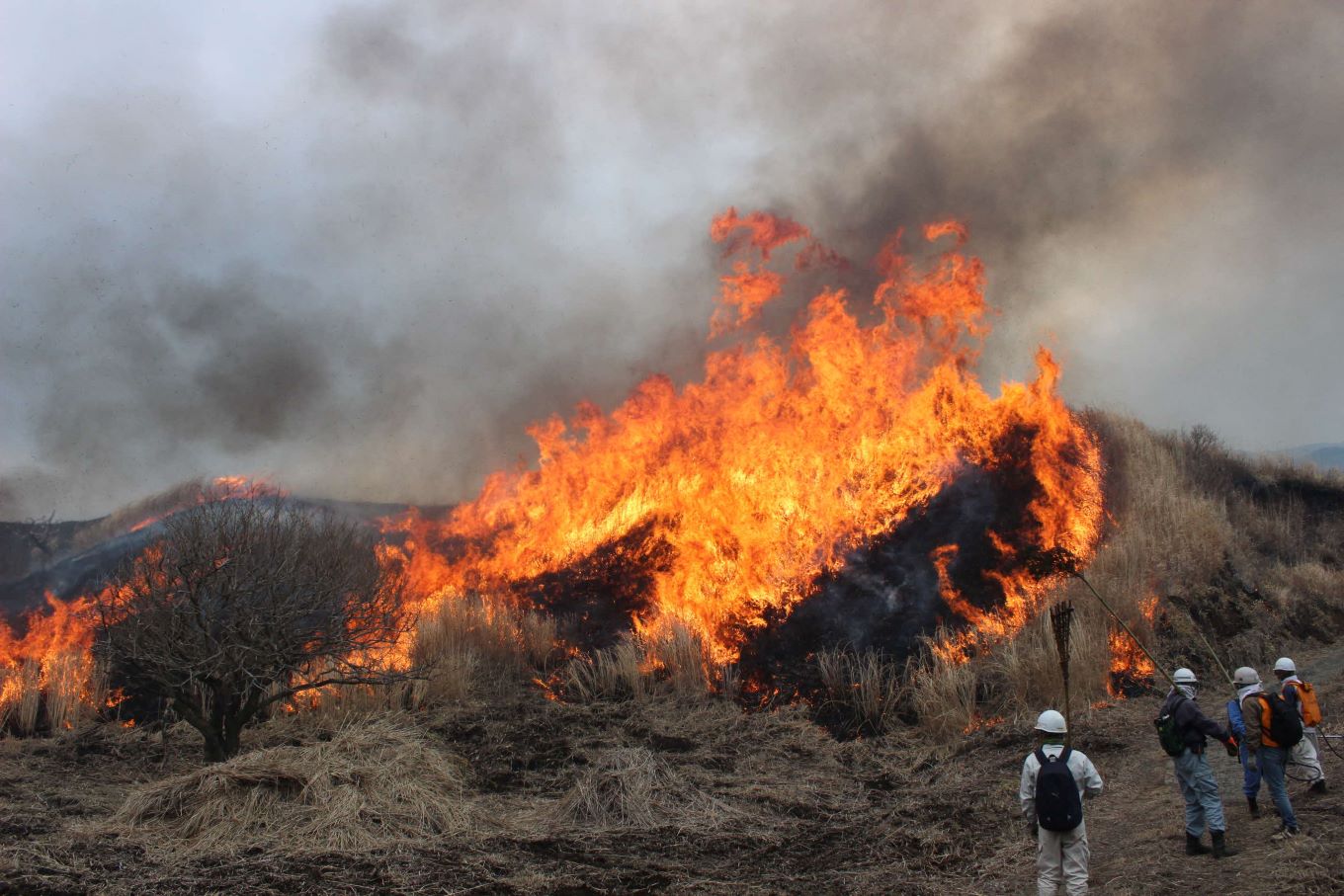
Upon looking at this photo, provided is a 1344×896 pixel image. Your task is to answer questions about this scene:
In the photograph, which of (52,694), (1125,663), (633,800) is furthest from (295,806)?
(1125,663)

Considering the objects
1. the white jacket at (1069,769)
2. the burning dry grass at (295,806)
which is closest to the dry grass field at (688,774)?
the burning dry grass at (295,806)

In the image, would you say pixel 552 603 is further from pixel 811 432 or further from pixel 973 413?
pixel 973 413

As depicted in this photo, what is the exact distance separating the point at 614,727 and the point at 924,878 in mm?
6160

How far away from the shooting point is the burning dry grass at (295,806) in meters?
8.28

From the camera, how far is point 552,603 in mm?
18188

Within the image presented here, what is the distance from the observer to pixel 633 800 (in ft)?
31.5

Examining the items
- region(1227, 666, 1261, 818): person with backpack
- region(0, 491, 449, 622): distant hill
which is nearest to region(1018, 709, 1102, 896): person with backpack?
region(1227, 666, 1261, 818): person with backpack

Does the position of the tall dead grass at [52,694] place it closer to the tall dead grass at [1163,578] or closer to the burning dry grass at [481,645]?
the burning dry grass at [481,645]

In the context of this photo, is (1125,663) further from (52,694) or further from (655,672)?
(52,694)

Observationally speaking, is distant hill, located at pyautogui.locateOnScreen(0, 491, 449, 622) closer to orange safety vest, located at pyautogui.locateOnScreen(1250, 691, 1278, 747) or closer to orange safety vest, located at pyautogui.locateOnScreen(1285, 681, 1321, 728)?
orange safety vest, located at pyautogui.locateOnScreen(1250, 691, 1278, 747)

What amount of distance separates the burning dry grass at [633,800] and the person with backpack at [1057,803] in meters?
4.01

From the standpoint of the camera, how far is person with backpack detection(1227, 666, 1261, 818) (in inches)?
293

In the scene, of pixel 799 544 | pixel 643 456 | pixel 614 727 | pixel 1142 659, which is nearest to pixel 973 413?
pixel 799 544

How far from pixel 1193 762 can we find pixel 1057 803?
207 centimetres
